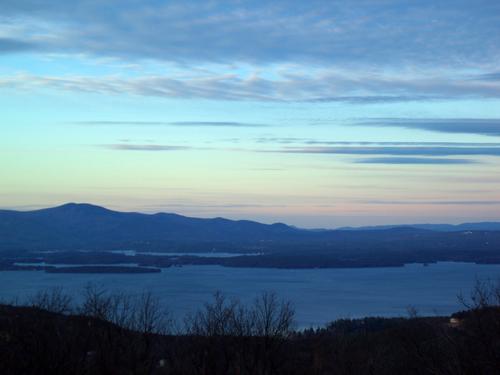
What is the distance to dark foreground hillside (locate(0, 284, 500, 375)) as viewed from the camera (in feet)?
42.0

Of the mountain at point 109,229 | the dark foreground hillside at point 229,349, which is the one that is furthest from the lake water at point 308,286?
the mountain at point 109,229

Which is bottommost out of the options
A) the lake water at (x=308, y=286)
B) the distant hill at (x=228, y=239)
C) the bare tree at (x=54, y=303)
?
the lake water at (x=308, y=286)

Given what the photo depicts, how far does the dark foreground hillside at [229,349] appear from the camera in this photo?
504 inches

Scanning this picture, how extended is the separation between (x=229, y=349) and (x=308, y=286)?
1872 inches

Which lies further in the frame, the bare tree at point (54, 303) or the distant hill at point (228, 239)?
the distant hill at point (228, 239)

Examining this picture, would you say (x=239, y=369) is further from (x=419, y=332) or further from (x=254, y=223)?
(x=254, y=223)

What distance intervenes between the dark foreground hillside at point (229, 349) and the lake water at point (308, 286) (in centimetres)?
1579

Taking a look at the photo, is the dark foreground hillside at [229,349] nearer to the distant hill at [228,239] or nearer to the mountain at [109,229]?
the distant hill at [228,239]

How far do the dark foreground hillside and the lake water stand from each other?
15786mm

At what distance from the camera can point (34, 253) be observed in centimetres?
9800

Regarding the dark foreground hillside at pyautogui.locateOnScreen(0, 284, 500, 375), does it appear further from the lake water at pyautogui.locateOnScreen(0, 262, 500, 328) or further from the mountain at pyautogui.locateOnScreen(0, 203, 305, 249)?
the mountain at pyautogui.locateOnScreen(0, 203, 305, 249)

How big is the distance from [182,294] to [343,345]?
106 ft

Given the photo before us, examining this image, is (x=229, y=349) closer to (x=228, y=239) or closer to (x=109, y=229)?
(x=109, y=229)

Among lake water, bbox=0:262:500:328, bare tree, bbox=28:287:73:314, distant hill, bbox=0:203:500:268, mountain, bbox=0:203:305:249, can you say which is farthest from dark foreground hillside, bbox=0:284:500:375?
mountain, bbox=0:203:305:249
